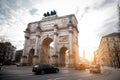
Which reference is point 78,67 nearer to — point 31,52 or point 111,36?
point 31,52

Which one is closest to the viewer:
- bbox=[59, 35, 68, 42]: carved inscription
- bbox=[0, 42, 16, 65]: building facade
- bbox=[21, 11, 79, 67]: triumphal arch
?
bbox=[21, 11, 79, 67]: triumphal arch

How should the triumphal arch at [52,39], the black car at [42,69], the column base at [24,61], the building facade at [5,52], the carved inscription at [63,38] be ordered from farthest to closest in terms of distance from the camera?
the building facade at [5,52] < the column base at [24,61] < the carved inscription at [63,38] < the triumphal arch at [52,39] < the black car at [42,69]

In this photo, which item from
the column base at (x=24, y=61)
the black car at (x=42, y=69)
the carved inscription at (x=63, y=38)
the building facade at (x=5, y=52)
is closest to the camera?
the black car at (x=42, y=69)

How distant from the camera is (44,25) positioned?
41531 mm

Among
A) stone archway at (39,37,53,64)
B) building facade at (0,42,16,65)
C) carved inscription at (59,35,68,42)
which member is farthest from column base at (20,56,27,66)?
carved inscription at (59,35,68,42)

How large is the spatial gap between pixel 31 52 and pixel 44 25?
1153cm

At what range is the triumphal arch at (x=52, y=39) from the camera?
3525 cm

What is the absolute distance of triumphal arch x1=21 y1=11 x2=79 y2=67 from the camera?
35.2 m

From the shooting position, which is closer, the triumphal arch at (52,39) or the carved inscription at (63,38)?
the triumphal arch at (52,39)

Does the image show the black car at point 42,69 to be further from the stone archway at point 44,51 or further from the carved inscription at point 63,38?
the stone archway at point 44,51

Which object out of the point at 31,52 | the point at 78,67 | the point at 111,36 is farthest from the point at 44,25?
the point at 111,36

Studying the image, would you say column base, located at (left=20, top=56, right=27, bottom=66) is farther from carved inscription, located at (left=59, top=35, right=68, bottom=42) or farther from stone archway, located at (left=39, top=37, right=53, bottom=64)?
carved inscription, located at (left=59, top=35, right=68, bottom=42)

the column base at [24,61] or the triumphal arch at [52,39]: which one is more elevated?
the triumphal arch at [52,39]

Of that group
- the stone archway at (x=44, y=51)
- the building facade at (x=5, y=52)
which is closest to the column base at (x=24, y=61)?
the stone archway at (x=44, y=51)
